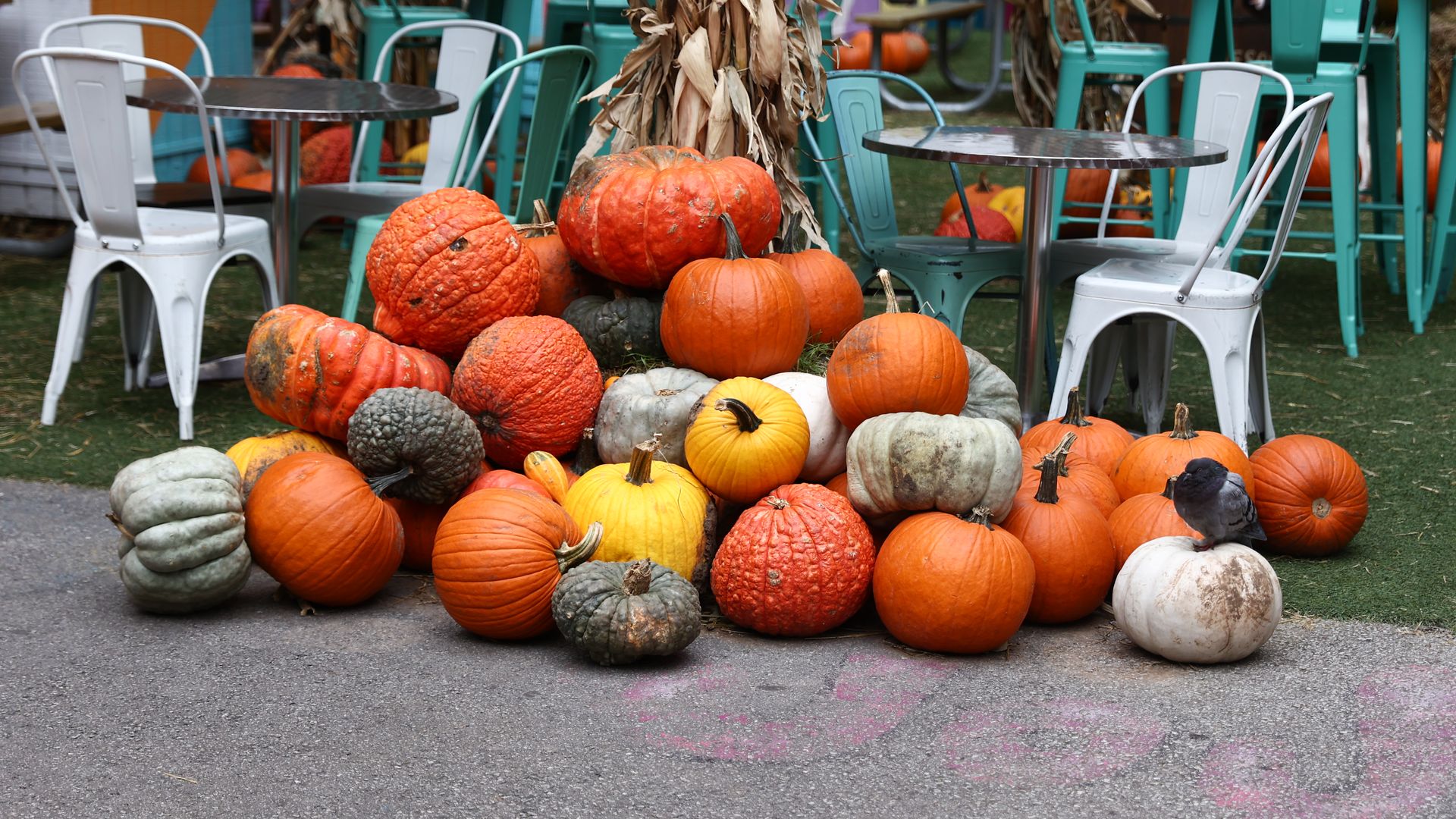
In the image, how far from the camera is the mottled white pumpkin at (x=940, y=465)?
3.10m

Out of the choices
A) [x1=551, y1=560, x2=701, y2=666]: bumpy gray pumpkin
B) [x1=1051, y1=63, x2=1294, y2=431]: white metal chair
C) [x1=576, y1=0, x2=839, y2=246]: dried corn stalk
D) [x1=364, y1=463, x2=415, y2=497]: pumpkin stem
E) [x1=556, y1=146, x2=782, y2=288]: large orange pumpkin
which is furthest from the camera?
[x1=1051, y1=63, x2=1294, y2=431]: white metal chair

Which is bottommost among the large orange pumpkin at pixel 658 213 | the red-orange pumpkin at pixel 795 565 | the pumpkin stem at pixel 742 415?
the red-orange pumpkin at pixel 795 565

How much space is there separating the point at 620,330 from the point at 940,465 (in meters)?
1.08

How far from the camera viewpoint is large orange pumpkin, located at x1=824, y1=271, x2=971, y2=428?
11.0 feet

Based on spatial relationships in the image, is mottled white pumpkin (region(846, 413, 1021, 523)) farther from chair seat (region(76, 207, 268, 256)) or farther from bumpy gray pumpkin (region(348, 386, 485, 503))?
chair seat (region(76, 207, 268, 256))

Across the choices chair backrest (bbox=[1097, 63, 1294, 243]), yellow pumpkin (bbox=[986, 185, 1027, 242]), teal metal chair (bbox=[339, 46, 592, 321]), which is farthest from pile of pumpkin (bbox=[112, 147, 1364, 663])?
yellow pumpkin (bbox=[986, 185, 1027, 242])

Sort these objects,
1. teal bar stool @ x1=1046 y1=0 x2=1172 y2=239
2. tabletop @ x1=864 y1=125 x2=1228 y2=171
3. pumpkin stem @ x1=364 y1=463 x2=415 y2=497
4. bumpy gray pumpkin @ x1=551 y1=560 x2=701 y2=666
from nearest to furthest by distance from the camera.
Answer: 1. bumpy gray pumpkin @ x1=551 y1=560 x2=701 y2=666
2. pumpkin stem @ x1=364 y1=463 x2=415 y2=497
3. tabletop @ x1=864 y1=125 x2=1228 y2=171
4. teal bar stool @ x1=1046 y1=0 x2=1172 y2=239

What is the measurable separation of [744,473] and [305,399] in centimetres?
110

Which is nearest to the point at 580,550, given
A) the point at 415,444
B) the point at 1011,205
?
the point at 415,444

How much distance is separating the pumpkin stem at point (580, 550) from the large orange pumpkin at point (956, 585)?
2.05 feet

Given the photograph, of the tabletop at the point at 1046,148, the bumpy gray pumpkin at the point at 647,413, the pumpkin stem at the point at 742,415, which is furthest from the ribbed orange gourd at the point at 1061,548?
the tabletop at the point at 1046,148

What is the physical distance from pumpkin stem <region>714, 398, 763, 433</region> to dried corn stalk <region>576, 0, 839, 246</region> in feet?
3.63

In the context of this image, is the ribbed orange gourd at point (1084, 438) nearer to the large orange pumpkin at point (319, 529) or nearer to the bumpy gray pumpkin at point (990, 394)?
the bumpy gray pumpkin at point (990, 394)

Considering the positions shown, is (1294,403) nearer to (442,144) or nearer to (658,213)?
(658,213)
